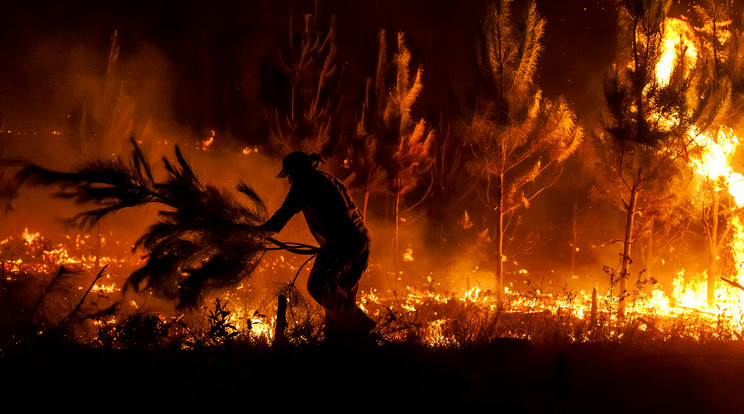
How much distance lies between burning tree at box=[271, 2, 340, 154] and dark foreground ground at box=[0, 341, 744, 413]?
1162 centimetres

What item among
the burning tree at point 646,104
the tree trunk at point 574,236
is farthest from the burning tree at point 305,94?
the tree trunk at point 574,236

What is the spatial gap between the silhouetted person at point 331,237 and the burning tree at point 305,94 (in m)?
11.2

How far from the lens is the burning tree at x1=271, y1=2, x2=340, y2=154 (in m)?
17.2

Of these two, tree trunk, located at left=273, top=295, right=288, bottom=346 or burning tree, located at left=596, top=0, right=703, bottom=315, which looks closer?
tree trunk, located at left=273, top=295, right=288, bottom=346

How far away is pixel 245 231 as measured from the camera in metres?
5.74

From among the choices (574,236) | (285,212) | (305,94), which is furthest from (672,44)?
(285,212)

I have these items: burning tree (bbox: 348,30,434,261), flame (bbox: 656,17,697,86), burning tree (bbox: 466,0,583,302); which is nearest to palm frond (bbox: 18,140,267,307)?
burning tree (bbox: 466,0,583,302)

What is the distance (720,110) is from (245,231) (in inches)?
420

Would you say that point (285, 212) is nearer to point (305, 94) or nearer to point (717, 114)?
point (717, 114)

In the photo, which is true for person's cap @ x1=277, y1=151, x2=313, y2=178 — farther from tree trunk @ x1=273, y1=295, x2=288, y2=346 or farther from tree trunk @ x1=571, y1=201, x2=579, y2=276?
tree trunk @ x1=571, y1=201, x2=579, y2=276

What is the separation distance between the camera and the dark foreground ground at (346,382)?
15.8ft

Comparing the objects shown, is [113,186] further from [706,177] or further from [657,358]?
[706,177]

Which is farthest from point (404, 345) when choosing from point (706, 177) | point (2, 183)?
point (706, 177)

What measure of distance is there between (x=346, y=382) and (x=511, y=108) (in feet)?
33.5
